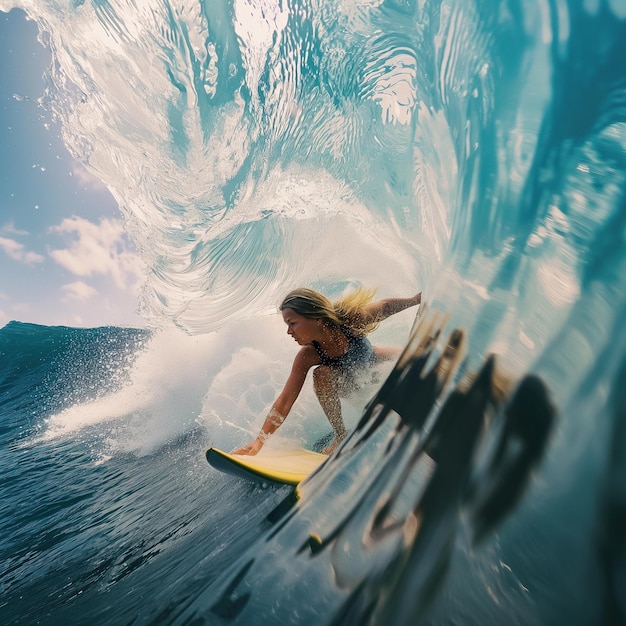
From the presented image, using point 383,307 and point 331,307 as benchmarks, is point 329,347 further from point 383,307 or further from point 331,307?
point 383,307

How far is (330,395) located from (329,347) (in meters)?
0.39

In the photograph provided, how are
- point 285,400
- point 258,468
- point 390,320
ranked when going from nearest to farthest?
1. point 258,468
2. point 285,400
3. point 390,320

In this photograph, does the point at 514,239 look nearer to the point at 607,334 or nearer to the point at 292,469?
the point at 607,334

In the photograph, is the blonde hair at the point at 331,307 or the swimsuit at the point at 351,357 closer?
the blonde hair at the point at 331,307

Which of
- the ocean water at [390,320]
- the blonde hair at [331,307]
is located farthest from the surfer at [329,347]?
the ocean water at [390,320]

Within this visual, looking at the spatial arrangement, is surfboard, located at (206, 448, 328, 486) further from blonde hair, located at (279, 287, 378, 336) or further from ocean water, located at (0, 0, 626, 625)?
blonde hair, located at (279, 287, 378, 336)

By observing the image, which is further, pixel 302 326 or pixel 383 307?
pixel 383 307

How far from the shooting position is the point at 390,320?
16.1 ft

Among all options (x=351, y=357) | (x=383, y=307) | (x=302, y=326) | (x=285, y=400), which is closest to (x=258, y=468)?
(x=285, y=400)

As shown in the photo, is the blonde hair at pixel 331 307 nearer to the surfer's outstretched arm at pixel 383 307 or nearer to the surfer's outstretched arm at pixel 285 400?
the surfer's outstretched arm at pixel 383 307

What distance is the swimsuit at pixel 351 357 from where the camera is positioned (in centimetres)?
294

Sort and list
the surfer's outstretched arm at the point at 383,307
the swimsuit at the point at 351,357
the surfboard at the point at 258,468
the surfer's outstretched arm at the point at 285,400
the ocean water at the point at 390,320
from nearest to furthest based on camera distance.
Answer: the ocean water at the point at 390,320 → the surfboard at the point at 258,468 → the surfer's outstretched arm at the point at 285,400 → the swimsuit at the point at 351,357 → the surfer's outstretched arm at the point at 383,307

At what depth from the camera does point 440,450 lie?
3.37ft

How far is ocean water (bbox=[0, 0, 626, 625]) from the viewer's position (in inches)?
31.8
